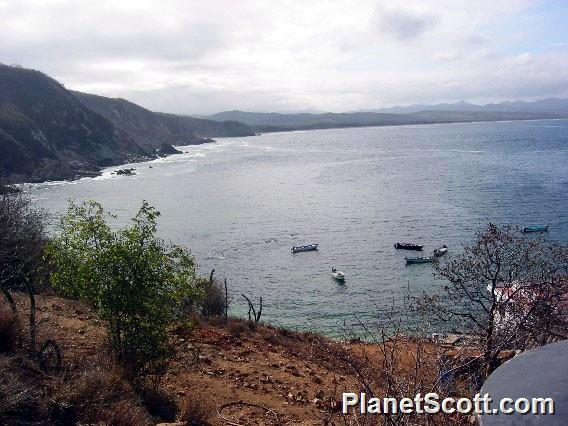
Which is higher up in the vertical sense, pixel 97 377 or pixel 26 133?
pixel 26 133

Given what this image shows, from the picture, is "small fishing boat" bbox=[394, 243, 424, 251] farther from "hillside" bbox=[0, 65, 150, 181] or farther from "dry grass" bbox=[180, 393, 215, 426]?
"hillside" bbox=[0, 65, 150, 181]

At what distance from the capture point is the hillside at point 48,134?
82.4 metres

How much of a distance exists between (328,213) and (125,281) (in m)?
45.0

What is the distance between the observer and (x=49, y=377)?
8.60 metres

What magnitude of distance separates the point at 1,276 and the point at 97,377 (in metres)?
8.21

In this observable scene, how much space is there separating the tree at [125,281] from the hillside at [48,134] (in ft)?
243

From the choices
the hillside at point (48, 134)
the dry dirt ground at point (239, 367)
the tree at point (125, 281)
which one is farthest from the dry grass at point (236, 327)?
the hillside at point (48, 134)

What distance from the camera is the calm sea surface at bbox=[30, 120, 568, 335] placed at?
33438 millimetres

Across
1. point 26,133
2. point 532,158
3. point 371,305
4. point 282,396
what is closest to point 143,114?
point 26,133

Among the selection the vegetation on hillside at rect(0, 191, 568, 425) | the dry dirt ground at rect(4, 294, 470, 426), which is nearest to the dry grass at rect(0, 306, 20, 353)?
→ the vegetation on hillside at rect(0, 191, 568, 425)

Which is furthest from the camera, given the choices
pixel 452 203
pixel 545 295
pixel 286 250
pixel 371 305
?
pixel 452 203

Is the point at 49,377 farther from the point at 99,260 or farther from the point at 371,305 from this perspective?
the point at 371,305

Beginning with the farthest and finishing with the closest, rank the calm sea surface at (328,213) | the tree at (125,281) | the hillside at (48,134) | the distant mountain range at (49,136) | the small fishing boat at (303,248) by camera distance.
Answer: the hillside at (48,134) → the distant mountain range at (49,136) → the small fishing boat at (303,248) → the calm sea surface at (328,213) → the tree at (125,281)

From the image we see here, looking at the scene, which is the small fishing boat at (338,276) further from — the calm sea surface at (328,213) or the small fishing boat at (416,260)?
the small fishing boat at (416,260)
